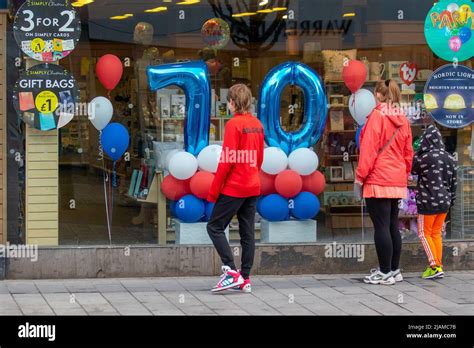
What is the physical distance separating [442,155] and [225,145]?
2.31 m

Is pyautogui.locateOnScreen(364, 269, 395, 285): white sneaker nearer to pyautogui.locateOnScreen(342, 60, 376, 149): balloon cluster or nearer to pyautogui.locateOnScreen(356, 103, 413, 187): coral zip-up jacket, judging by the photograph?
pyautogui.locateOnScreen(356, 103, 413, 187): coral zip-up jacket

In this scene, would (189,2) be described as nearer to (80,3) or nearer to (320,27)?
(80,3)

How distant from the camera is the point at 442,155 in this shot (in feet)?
33.9

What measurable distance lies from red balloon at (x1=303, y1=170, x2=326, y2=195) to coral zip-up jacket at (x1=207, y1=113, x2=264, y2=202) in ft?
5.48

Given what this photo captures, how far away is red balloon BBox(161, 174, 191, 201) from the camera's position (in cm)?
1082

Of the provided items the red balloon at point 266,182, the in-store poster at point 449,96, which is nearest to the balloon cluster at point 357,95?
the in-store poster at point 449,96

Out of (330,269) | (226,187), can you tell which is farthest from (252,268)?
(226,187)

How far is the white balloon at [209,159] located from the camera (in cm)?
1073

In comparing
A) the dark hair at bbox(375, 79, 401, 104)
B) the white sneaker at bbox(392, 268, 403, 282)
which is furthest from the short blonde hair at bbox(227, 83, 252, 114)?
the white sneaker at bbox(392, 268, 403, 282)

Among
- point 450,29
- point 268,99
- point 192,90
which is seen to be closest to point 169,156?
point 192,90

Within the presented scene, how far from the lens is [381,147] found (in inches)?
387

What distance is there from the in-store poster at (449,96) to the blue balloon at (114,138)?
124 inches

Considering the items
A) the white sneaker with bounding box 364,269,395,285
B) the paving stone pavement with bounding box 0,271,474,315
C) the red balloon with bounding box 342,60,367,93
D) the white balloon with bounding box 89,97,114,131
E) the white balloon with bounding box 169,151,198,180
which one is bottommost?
the paving stone pavement with bounding box 0,271,474,315

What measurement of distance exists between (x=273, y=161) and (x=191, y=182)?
84cm
